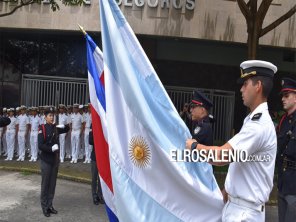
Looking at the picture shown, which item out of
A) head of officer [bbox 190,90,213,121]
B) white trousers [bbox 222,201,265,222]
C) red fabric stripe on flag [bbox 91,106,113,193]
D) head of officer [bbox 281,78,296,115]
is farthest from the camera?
head of officer [bbox 190,90,213,121]

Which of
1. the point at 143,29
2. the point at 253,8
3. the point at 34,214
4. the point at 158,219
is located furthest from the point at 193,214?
the point at 143,29

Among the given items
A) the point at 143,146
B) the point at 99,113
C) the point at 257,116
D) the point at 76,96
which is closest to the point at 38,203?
the point at 99,113

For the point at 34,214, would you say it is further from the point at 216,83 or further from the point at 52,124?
the point at 216,83

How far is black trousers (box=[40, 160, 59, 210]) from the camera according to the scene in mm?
7328

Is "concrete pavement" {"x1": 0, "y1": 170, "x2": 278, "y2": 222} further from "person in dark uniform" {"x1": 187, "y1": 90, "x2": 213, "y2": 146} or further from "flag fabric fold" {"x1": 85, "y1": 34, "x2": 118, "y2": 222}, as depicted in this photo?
"flag fabric fold" {"x1": 85, "y1": 34, "x2": 118, "y2": 222}

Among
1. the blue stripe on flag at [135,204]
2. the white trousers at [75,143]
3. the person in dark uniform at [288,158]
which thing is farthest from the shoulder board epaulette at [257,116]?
the white trousers at [75,143]

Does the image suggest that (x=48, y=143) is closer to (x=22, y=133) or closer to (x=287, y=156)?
(x=287, y=156)

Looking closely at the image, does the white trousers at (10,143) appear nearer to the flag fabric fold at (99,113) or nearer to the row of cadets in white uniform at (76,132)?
the row of cadets in white uniform at (76,132)

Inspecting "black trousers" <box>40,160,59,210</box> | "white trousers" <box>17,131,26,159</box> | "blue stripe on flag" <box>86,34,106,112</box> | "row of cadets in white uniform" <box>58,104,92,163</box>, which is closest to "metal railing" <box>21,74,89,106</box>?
"row of cadets in white uniform" <box>58,104,92,163</box>

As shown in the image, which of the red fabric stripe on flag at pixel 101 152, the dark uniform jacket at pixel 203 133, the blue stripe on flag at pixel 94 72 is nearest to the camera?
the red fabric stripe on flag at pixel 101 152

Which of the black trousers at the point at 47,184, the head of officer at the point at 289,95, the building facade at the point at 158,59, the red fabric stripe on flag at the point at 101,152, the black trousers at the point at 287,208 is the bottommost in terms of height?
the black trousers at the point at 47,184

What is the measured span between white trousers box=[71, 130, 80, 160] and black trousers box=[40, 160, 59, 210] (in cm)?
525

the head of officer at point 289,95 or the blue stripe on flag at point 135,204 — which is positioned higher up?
the head of officer at point 289,95

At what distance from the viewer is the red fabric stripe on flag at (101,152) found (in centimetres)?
400
